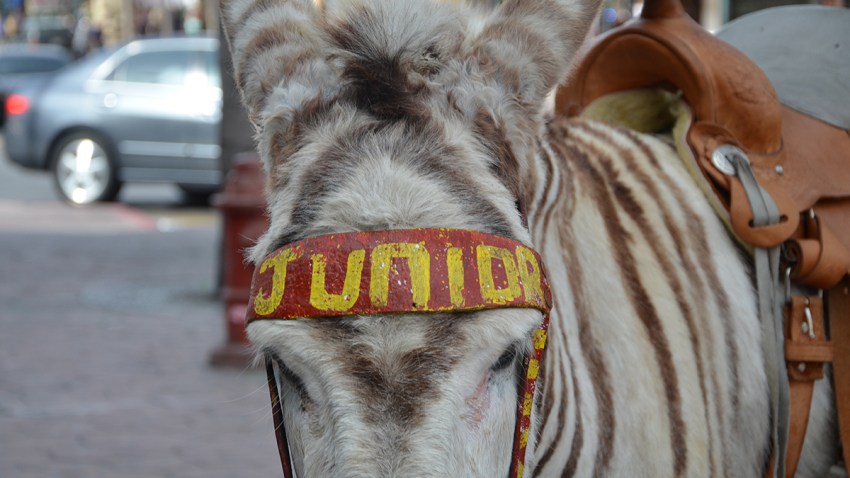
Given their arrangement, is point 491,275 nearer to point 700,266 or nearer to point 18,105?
point 700,266

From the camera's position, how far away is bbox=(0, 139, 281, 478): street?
6.00 m

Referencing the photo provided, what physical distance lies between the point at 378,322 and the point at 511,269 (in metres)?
0.26

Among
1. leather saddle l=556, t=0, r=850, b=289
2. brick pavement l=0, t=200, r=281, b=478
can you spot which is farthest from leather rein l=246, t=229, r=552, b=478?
brick pavement l=0, t=200, r=281, b=478

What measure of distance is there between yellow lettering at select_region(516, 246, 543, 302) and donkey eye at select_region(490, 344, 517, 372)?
9cm

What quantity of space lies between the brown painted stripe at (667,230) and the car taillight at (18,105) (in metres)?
14.8

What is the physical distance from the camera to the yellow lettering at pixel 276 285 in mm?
1926

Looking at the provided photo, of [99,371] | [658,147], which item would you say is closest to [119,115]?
[99,371]

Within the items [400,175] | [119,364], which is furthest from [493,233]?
[119,364]

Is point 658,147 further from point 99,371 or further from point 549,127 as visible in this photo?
point 99,371

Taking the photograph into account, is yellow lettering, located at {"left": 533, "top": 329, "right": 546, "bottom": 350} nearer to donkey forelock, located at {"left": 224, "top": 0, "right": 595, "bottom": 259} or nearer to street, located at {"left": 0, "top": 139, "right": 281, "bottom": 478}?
donkey forelock, located at {"left": 224, "top": 0, "right": 595, "bottom": 259}

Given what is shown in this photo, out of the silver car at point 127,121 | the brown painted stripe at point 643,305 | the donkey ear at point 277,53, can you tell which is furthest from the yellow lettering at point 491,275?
the silver car at point 127,121

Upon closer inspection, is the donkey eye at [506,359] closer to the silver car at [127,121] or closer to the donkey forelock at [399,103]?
the donkey forelock at [399,103]

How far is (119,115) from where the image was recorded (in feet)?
51.0

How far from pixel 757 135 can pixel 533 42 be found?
31.2 inches
